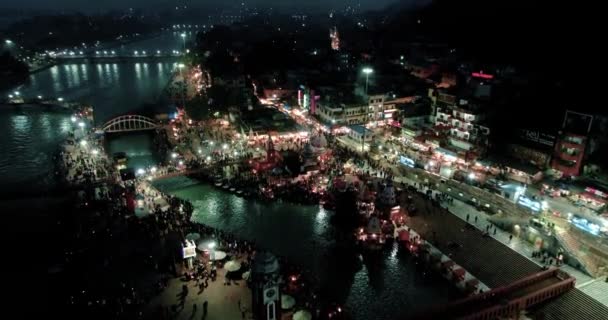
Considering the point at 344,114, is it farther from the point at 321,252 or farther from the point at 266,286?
the point at 266,286

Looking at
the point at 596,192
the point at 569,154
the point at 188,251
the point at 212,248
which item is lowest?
the point at 212,248

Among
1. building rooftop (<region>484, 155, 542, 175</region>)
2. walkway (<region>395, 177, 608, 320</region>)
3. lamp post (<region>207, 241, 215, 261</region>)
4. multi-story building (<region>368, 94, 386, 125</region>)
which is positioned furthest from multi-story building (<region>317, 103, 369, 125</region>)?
walkway (<region>395, 177, 608, 320</region>)

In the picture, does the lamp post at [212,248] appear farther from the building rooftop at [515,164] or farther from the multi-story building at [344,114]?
the multi-story building at [344,114]

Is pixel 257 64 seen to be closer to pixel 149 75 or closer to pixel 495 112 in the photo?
pixel 149 75

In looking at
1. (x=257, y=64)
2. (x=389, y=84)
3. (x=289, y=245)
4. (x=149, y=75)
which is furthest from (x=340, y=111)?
(x=149, y=75)

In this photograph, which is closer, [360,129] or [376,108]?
[360,129]

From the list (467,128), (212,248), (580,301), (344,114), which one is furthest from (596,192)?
(212,248)
